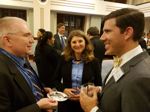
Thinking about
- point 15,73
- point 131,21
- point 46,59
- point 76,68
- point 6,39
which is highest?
point 131,21

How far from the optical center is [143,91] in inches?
43.3

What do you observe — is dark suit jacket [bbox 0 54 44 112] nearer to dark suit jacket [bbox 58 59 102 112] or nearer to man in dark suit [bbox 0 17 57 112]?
man in dark suit [bbox 0 17 57 112]

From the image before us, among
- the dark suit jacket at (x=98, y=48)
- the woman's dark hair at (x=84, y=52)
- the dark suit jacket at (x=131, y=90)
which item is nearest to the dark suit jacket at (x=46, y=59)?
the dark suit jacket at (x=98, y=48)

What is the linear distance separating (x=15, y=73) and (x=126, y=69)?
0.80 metres

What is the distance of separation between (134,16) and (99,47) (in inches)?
107

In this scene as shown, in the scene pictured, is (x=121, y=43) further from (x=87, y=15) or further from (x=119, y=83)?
(x=87, y=15)

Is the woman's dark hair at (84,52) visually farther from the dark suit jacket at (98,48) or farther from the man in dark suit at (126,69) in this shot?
the dark suit jacket at (98,48)

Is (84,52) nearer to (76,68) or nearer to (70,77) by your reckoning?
(76,68)

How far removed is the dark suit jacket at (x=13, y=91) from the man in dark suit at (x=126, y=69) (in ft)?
1.34

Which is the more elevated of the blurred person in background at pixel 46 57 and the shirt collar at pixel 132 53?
the shirt collar at pixel 132 53

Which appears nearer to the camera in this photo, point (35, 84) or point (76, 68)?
point (35, 84)

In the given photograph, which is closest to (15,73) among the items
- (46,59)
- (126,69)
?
(126,69)

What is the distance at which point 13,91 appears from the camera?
1.51 m

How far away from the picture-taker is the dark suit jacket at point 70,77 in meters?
2.44
